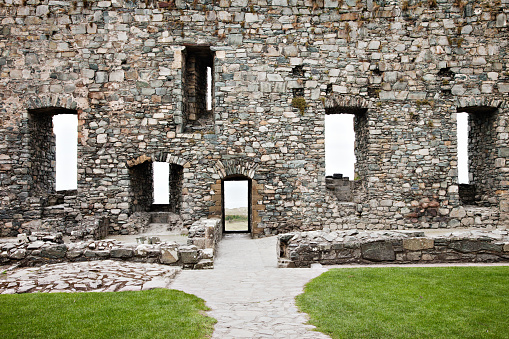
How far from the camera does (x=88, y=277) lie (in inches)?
278

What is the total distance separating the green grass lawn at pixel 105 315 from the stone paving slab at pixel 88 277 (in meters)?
0.48

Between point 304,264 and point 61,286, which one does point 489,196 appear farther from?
point 61,286

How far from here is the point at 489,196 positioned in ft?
48.9

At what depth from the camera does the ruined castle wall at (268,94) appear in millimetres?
14164

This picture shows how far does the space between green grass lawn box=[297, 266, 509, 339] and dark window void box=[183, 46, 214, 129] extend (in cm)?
909

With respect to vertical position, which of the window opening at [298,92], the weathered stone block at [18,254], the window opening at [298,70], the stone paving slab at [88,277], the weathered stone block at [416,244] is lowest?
the stone paving slab at [88,277]

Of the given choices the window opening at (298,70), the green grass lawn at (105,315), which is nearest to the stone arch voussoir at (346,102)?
the window opening at (298,70)

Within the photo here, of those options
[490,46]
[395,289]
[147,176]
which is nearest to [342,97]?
[490,46]

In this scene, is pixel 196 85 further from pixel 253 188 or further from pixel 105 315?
pixel 105 315

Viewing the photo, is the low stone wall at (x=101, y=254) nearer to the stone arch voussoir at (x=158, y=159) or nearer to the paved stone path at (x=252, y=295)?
the paved stone path at (x=252, y=295)

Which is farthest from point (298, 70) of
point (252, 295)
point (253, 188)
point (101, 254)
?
point (252, 295)

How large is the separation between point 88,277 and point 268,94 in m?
9.29

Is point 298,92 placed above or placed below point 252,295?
above

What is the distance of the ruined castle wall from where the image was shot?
14.2 metres
